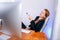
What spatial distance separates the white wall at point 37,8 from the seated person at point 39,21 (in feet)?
0.14

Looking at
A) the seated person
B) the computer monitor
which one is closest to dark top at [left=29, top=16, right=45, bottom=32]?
the seated person

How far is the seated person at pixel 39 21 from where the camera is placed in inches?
51.9

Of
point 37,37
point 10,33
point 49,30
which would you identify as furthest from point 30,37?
point 10,33

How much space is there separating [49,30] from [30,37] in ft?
0.82

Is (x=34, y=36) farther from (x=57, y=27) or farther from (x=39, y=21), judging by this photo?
(x=57, y=27)

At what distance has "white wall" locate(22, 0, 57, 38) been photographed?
50.9 inches

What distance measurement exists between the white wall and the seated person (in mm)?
42

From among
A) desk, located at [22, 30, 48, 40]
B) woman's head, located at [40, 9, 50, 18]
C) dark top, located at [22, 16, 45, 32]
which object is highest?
woman's head, located at [40, 9, 50, 18]

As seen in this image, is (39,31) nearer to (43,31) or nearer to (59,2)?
(43,31)

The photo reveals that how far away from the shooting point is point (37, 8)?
1.32 meters

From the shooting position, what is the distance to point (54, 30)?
54.8 inches

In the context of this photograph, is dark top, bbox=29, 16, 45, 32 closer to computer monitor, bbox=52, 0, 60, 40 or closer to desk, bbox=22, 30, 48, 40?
desk, bbox=22, 30, 48, 40

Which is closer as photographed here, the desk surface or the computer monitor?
the desk surface

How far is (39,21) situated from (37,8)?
152mm
